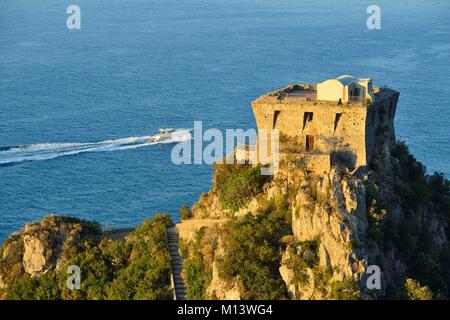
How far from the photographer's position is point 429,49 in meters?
178

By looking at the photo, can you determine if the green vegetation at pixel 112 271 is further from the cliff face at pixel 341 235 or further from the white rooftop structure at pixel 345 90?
the white rooftop structure at pixel 345 90

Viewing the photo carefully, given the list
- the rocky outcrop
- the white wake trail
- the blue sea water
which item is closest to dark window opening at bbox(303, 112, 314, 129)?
the rocky outcrop

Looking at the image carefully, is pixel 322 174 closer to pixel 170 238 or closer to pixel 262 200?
pixel 262 200

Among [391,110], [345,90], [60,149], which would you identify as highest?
[345,90]

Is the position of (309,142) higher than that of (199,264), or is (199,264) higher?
(309,142)

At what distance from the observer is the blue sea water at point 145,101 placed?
4058 inches

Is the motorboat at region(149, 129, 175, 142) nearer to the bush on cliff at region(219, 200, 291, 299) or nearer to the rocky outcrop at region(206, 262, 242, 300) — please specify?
the bush on cliff at region(219, 200, 291, 299)

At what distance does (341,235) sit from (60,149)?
6977cm

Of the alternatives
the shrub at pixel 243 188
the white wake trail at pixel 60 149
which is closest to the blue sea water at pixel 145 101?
the white wake trail at pixel 60 149

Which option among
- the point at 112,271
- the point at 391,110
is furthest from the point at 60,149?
the point at 391,110

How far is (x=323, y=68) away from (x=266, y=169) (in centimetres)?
9855

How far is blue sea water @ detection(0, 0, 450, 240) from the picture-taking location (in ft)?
338

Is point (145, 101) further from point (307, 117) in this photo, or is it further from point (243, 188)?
point (243, 188)

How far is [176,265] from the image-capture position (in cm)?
5909
